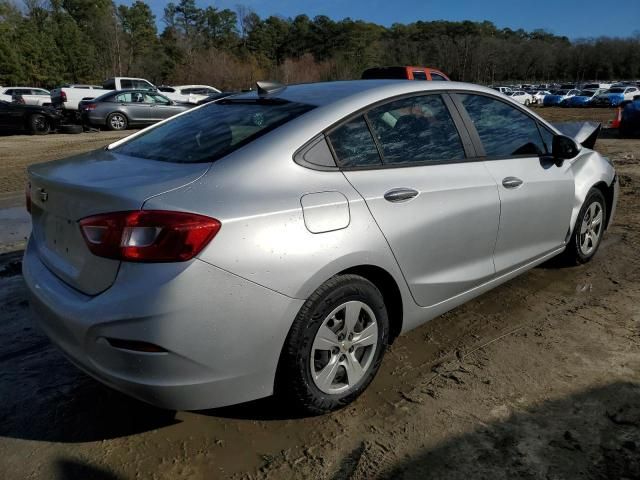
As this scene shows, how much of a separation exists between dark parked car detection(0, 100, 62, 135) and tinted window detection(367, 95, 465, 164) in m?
16.9

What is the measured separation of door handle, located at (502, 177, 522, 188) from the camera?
3.34 m

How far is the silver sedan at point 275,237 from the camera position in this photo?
6.81 ft

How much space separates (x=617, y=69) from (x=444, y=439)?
5416 inches

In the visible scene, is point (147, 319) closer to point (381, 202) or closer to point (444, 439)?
point (381, 202)

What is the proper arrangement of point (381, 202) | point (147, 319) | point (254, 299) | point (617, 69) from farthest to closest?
point (617, 69)
point (381, 202)
point (254, 299)
point (147, 319)

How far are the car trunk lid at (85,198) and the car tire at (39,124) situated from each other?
16.2 metres

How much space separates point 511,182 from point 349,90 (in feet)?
3.98

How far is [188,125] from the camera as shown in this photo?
309 cm

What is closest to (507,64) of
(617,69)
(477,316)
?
(617,69)

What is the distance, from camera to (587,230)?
14.7 ft

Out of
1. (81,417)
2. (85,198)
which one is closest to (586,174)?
(85,198)

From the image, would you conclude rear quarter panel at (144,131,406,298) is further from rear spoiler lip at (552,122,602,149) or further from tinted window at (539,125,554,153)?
rear spoiler lip at (552,122,602,149)

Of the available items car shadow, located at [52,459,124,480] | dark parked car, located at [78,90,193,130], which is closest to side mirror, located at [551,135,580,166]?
Result: car shadow, located at [52,459,124,480]

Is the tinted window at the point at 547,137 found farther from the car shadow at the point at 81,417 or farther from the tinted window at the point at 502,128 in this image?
the car shadow at the point at 81,417
